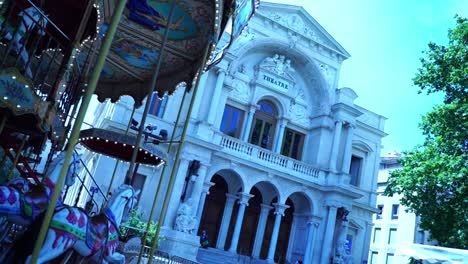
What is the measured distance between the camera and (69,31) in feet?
32.5

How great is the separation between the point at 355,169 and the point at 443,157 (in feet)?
39.4

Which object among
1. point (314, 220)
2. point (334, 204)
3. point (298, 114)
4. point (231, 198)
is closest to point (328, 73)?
point (298, 114)

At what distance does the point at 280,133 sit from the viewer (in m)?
22.4

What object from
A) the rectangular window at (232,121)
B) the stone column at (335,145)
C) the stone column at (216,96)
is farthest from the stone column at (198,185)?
the stone column at (335,145)

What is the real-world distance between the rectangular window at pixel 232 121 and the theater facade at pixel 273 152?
0.06m

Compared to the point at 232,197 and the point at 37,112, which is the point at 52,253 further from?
the point at 232,197

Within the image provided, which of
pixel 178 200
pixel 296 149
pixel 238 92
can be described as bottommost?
pixel 178 200

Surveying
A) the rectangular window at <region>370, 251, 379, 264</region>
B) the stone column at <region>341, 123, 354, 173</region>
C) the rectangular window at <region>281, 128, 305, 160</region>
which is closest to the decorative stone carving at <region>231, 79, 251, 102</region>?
the rectangular window at <region>281, 128, 305, 160</region>

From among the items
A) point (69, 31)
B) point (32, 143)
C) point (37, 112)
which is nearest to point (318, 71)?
point (69, 31)

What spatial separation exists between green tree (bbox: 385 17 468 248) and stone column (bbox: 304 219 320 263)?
21.5 feet

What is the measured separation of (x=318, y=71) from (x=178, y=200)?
1167cm

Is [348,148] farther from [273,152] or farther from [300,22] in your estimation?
[300,22]

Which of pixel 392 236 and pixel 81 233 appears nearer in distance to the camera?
pixel 81 233

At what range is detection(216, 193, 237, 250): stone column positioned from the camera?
19703 millimetres
